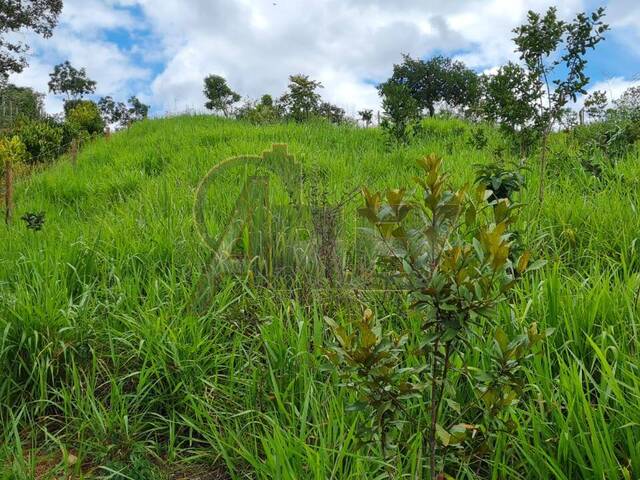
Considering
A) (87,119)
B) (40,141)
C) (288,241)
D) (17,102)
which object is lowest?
(288,241)

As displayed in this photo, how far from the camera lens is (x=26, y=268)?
10.2ft

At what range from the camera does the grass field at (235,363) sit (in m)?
1.63

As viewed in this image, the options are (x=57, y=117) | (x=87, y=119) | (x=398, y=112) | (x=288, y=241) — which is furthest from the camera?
(x=57, y=117)

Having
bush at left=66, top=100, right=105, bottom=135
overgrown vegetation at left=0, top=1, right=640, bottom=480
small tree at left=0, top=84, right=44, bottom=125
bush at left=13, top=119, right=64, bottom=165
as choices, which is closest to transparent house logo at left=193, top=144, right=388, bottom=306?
overgrown vegetation at left=0, top=1, right=640, bottom=480

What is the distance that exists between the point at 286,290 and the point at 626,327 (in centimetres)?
151

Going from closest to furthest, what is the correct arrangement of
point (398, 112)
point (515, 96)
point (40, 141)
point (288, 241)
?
A: point (288, 241) → point (515, 96) → point (398, 112) → point (40, 141)

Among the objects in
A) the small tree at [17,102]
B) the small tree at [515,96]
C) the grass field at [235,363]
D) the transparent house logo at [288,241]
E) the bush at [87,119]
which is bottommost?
the grass field at [235,363]

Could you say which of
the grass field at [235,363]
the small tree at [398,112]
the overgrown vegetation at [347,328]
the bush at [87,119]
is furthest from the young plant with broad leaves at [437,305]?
the bush at [87,119]

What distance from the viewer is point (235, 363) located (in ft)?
7.86

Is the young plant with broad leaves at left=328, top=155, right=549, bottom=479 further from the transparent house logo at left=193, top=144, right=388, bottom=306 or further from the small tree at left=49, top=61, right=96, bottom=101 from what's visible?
the small tree at left=49, top=61, right=96, bottom=101

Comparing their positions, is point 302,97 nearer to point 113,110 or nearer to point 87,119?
point 87,119

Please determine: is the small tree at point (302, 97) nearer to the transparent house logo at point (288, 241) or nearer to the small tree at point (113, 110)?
the transparent house logo at point (288, 241)

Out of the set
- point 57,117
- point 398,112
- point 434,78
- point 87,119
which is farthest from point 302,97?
point 434,78

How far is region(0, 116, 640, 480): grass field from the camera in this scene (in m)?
1.63
